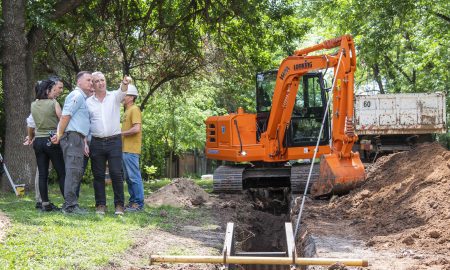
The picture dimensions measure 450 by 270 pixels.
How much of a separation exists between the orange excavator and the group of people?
14.7 feet

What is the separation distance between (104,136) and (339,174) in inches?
189

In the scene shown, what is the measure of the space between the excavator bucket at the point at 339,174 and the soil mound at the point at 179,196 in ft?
7.91

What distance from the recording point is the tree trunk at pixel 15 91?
13695 millimetres

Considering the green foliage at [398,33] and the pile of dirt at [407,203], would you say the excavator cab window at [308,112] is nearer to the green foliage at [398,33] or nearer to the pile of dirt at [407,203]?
the pile of dirt at [407,203]

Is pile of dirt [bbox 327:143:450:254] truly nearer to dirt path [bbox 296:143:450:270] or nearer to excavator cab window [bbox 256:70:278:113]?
dirt path [bbox 296:143:450:270]

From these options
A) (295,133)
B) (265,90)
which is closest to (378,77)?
(265,90)

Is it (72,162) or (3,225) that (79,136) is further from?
(3,225)

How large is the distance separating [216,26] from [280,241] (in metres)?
9.23

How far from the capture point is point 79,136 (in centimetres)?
863

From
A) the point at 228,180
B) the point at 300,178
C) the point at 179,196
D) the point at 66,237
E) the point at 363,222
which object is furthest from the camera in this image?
the point at 228,180

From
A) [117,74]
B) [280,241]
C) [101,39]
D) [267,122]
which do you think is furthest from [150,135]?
[280,241]

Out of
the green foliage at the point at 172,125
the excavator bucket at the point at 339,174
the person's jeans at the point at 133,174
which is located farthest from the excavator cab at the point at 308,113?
the green foliage at the point at 172,125

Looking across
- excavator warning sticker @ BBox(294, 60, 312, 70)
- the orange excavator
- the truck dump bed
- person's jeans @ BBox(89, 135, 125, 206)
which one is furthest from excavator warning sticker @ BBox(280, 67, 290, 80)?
the truck dump bed

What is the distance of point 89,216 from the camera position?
831cm
